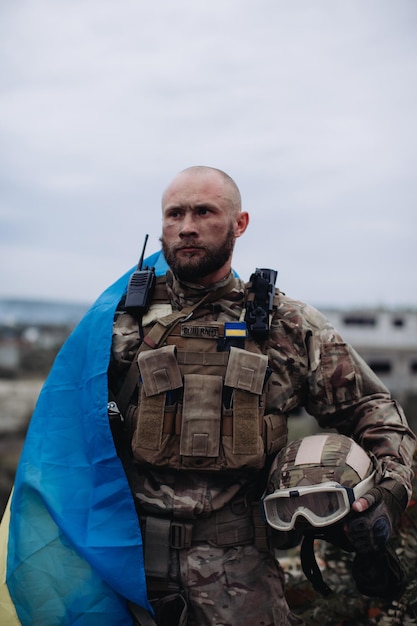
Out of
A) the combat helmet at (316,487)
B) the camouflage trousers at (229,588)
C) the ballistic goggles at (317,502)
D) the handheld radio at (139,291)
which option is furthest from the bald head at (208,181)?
the camouflage trousers at (229,588)

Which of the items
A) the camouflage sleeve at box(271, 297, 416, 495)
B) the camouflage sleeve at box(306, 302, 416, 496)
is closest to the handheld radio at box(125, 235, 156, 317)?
the camouflage sleeve at box(271, 297, 416, 495)

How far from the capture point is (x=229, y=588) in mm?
3070

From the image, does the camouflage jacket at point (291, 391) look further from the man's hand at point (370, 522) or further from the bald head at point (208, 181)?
the bald head at point (208, 181)

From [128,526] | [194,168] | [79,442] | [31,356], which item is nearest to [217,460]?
[128,526]

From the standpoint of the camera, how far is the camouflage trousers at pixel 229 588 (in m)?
3.05

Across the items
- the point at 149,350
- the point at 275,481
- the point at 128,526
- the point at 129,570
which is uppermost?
the point at 149,350

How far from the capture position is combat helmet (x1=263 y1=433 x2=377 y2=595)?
2844 mm

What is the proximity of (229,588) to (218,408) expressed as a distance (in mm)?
847

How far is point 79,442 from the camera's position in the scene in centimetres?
333

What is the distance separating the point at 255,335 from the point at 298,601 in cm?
237

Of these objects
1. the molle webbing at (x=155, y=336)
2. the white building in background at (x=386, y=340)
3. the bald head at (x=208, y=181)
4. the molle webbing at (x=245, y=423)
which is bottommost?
the molle webbing at (x=245, y=423)

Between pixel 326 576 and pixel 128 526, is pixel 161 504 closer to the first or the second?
pixel 128 526

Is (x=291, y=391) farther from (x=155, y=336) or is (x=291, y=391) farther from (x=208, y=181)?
(x=208, y=181)

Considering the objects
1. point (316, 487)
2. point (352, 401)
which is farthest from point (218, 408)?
point (352, 401)
